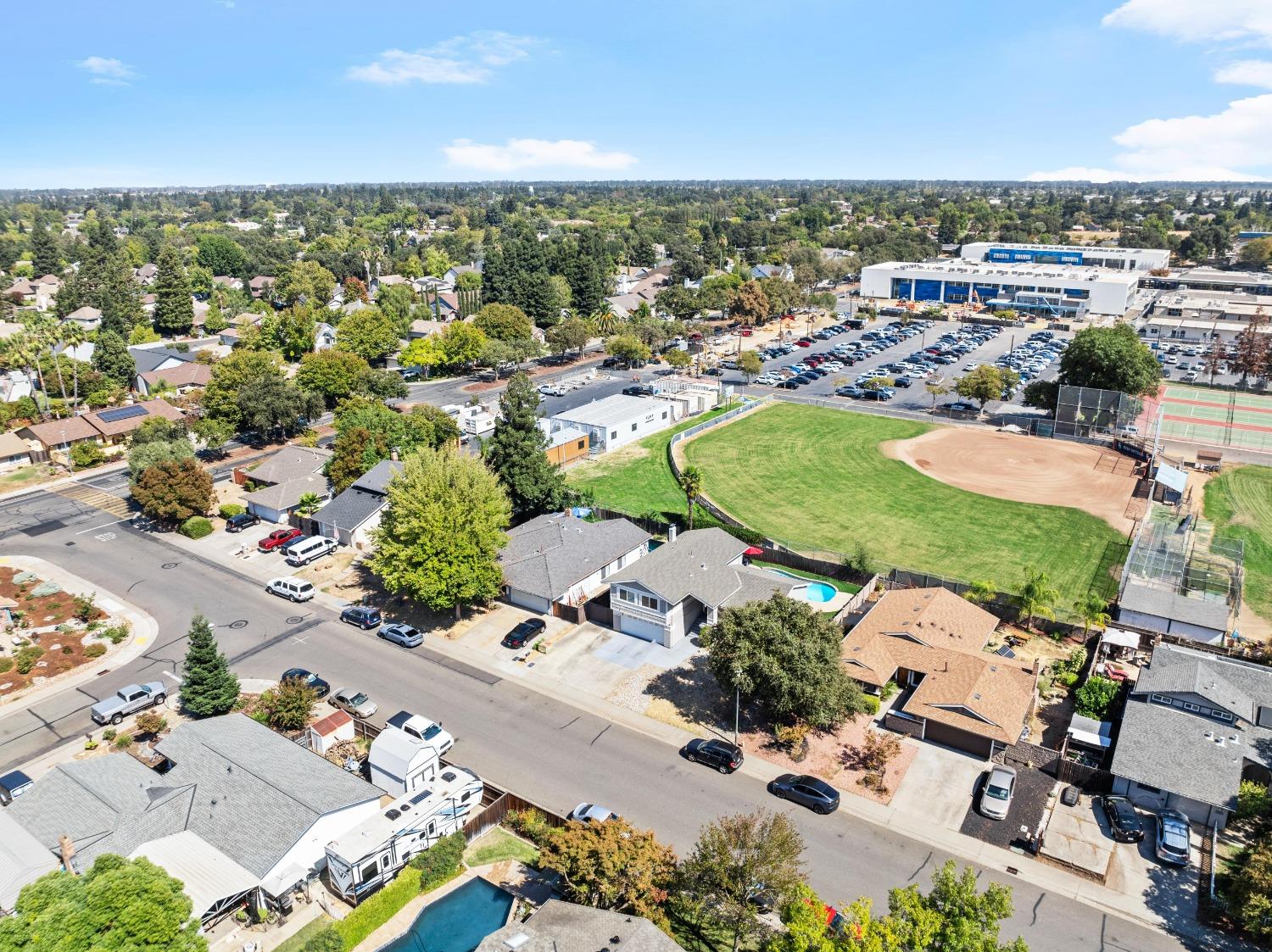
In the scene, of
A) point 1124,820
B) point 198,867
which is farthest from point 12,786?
point 1124,820

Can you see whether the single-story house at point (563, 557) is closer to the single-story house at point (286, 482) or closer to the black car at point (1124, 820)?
the single-story house at point (286, 482)

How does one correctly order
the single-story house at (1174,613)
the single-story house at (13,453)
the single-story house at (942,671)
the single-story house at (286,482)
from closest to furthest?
the single-story house at (942,671), the single-story house at (1174,613), the single-story house at (286,482), the single-story house at (13,453)

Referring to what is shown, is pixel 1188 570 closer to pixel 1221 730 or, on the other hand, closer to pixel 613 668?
pixel 1221 730

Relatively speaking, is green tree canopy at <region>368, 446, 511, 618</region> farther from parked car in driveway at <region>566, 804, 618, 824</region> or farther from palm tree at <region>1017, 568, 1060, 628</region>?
palm tree at <region>1017, 568, 1060, 628</region>

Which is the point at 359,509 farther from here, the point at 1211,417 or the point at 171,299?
the point at 171,299

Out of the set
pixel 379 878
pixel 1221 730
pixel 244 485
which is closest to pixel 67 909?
pixel 379 878

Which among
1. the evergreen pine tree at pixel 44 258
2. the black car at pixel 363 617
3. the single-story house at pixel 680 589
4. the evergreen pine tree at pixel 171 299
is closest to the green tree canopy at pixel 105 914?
the black car at pixel 363 617
